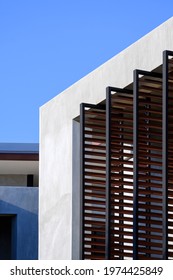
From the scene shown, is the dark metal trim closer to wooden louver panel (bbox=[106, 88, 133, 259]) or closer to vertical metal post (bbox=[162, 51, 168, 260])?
wooden louver panel (bbox=[106, 88, 133, 259])

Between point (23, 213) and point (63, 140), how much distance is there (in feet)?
39.0

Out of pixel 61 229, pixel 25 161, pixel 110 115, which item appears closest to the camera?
pixel 110 115

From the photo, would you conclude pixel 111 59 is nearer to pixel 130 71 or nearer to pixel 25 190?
pixel 130 71

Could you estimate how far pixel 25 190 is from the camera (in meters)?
25.4

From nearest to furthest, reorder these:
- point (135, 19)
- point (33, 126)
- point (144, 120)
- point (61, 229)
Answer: point (144, 120)
point (61, 229)
point (135, 19)
point (33, 126)

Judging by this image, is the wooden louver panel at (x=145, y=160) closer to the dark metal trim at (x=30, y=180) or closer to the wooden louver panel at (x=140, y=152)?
the wooden louver panel at (x=140, y=152)

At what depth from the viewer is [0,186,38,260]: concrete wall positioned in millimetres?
25328

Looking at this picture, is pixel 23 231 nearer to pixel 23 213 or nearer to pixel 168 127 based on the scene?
pixel 23 213

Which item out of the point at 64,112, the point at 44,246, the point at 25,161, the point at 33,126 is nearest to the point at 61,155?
the point at 64,112

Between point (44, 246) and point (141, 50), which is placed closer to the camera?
point (141, 50)

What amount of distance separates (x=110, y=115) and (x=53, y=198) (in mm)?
3334

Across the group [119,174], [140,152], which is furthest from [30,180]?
[140,152]

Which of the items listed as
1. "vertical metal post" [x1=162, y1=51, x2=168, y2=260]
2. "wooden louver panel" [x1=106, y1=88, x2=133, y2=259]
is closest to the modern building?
"wooden louver panel" [x1=106, y1=88, x2=133, y2=259]

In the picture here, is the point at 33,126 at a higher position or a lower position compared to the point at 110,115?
higher
